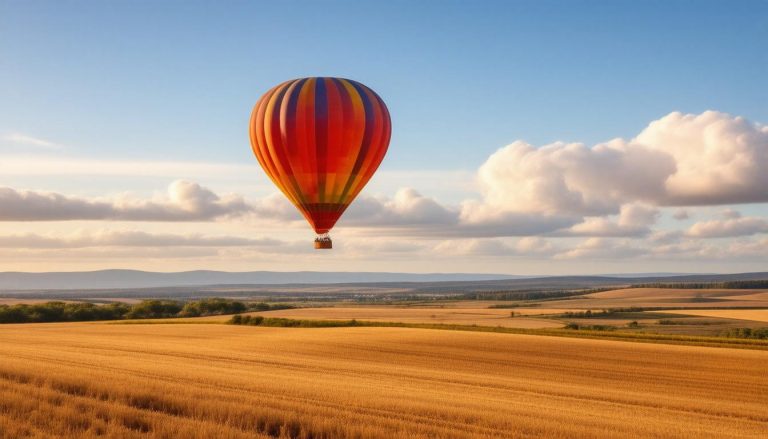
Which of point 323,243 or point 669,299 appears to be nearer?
point 323,243

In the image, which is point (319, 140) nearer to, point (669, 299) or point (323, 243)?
point (323, 243)

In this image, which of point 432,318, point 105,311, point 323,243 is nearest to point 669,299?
point 432,318

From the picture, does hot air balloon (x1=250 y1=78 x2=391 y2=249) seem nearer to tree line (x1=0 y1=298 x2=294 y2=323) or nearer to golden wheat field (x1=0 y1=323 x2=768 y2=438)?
golden wheat field (x1=0 y1=323 x2=768 y2=438)

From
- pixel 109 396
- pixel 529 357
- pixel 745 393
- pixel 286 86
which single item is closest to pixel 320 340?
pixel 529 357

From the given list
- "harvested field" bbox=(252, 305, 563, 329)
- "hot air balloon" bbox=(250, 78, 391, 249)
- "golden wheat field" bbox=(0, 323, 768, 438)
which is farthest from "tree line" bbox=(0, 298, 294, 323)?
"hot air balloon" bbox=(250, 78, 391, 249)

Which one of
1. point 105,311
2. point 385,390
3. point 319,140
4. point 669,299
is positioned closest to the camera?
point 385,390

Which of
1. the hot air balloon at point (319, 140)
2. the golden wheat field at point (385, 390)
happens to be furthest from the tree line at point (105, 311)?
the hot air balloon at point (319, 140)
